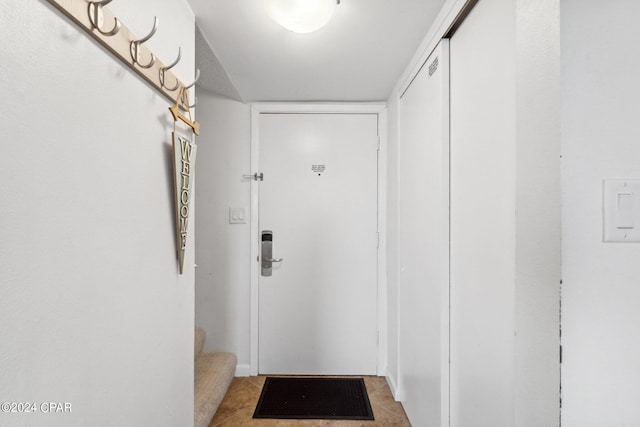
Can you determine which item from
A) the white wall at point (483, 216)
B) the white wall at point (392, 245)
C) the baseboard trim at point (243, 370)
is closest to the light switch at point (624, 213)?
the white wall at point (483, 216)

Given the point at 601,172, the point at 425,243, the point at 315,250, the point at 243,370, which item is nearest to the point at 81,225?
the point at 601,172

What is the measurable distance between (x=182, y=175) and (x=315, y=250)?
58.1 inches

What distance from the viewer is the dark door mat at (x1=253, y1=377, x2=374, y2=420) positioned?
6.50 feet

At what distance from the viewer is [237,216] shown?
2.50 meters

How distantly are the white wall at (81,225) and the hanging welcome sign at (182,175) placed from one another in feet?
0.13

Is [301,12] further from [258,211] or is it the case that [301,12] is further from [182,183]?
[258,211]

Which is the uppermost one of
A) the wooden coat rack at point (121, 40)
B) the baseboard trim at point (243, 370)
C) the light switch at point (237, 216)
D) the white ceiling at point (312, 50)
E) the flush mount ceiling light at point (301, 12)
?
the white ceiling at point (312, 50)

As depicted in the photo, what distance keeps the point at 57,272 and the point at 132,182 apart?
0.35 m

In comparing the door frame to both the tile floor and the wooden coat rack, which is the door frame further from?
the wooden coat rack

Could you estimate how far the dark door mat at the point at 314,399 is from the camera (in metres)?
1.98

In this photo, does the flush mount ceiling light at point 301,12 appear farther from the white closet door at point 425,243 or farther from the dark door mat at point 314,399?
the dark door mat at point 314,399

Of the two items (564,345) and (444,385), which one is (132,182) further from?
(444,385)

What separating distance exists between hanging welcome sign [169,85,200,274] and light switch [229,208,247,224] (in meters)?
1.20

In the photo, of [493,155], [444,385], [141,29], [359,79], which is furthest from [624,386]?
[359,79]
